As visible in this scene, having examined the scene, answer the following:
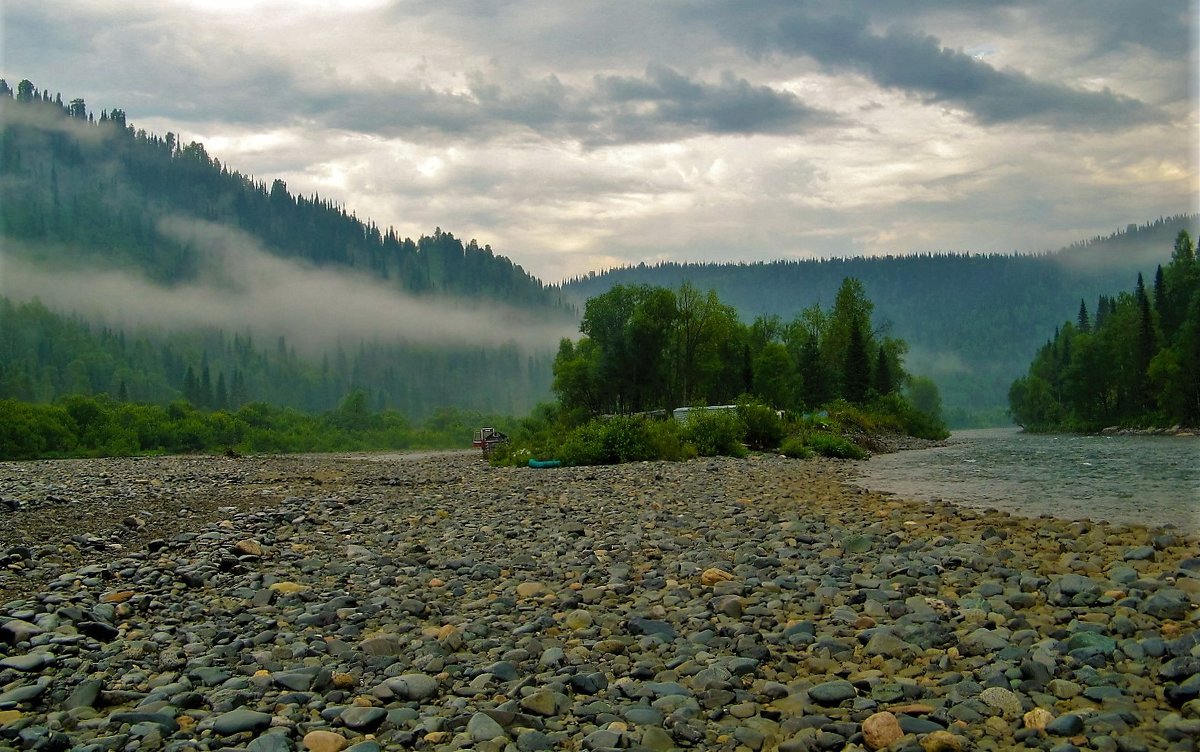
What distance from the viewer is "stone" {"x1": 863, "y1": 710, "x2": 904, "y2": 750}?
190 inches

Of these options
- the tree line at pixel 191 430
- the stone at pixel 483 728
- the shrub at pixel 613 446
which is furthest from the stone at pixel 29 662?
the tree line at pixel 191 430

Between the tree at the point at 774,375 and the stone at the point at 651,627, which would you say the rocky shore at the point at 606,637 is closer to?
the stone at the point at 651,627

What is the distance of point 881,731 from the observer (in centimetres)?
490

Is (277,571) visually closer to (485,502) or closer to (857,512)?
(485,502)

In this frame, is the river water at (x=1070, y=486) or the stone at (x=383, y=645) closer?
the stone at (x=383, y=645)

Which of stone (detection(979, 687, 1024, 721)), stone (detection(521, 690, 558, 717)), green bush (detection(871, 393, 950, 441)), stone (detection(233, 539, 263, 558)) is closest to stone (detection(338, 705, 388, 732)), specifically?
stone (detection(521, 690, 558, 717))

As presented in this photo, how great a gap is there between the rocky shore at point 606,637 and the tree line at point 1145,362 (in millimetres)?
73384

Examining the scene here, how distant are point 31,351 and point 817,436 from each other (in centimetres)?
17218

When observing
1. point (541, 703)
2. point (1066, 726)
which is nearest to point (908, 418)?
point (1066, 726)

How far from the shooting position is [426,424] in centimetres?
14288

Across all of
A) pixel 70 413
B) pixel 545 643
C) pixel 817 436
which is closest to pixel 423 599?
pixel 545 643

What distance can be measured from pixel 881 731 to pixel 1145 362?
9206cm

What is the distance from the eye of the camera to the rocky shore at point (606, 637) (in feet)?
16.9

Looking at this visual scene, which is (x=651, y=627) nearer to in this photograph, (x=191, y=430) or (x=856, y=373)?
(x=856, y=373)
